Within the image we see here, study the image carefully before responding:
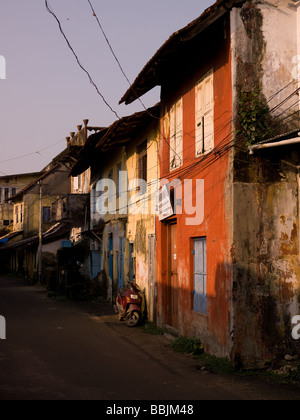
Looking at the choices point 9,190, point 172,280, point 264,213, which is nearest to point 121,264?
point 172,280

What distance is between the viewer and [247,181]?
30.5 ft

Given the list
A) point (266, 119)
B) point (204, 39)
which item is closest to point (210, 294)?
point (266, 119)

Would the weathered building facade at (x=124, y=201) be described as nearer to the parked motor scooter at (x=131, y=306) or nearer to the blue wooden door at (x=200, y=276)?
the parked motor scooter at (x=131, y=306)

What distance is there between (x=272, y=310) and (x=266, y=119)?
3.33 metres

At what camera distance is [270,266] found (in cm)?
927

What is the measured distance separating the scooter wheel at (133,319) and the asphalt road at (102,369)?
274mm

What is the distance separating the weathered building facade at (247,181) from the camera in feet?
29.9

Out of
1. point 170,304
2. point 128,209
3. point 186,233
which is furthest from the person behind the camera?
point 128,209

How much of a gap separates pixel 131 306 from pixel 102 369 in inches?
231

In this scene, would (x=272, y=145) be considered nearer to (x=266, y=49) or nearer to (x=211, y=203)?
(x=211, y=203)

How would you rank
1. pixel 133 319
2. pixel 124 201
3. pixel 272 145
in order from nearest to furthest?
pixel 272 145 → pixel 133 319 → pixel 124 201

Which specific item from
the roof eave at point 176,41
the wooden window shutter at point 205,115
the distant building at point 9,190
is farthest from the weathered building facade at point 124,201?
the distant building at point 9,190

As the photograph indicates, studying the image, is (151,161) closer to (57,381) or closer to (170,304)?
(170,304)

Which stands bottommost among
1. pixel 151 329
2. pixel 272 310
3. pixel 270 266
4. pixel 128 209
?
pixel 151 329
